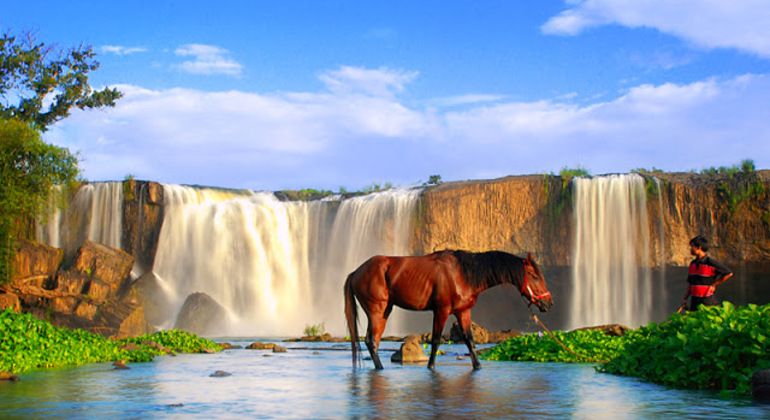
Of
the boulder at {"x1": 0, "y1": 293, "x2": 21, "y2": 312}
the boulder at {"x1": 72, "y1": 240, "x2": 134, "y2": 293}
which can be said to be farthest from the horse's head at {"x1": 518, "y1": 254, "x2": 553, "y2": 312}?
the boulder at {"x1": 72, "y1": 240, "x2": 134, "y2": 293}

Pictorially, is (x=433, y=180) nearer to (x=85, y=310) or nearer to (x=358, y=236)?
(x=358, y=236)

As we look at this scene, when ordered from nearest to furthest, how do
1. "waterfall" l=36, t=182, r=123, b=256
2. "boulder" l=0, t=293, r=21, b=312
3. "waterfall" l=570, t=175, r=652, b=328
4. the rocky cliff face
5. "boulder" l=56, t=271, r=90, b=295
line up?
1. "boulder" l=0, t=293, r=21, b=312
2. "boulder" l=56, t=271, r=90, b=295
3. the rocky cliff face
4. "waterfall" l=570, t=175, r=652, b=328
5. "waterfall" l=36, t=182, r=123, b=256

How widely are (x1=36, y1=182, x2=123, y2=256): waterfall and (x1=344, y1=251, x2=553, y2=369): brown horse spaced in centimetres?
3256

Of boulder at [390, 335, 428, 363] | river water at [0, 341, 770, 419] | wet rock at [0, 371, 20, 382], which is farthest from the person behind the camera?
boulder at [390, 335, 428, 363]

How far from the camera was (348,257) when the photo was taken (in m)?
43.5

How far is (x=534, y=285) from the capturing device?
1348 cm

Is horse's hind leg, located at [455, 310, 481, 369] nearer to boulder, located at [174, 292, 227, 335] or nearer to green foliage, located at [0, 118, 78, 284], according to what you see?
green foliage, located at [0, 118, 78, 284]

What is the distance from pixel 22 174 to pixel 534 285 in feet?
89.1

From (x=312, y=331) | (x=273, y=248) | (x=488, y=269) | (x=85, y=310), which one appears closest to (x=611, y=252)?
(x=312, y=331)

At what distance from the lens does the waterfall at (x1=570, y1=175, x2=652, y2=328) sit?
38812mm

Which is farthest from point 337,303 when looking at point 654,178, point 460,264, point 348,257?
point 460,264

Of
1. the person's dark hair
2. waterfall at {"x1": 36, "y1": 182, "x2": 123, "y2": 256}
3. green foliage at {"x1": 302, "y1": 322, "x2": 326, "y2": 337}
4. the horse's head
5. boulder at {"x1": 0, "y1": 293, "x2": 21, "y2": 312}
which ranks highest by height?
waterfall at {"x1": 36, "y1": 182, "x2": 123, "y2": 256}

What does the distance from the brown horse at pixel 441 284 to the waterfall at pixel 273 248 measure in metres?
29.2

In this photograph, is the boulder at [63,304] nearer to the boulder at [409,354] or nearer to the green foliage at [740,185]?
the boulder at [409,354]
